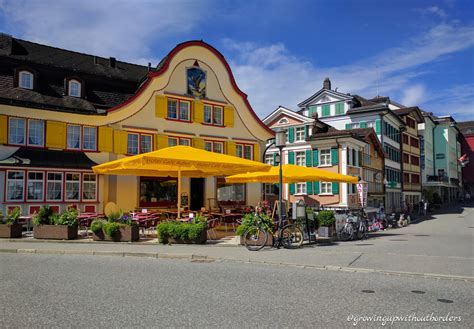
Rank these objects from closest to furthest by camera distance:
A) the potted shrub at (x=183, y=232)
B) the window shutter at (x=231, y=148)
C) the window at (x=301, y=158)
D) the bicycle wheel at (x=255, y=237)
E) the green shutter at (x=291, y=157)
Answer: the bicycle wheel at (x=255, y=237), the potted shrub at (x=183, y=232), the window shutter at (x=231, y=148), the window at (x=301, y=158), the green shutter at (x=291, y=157)

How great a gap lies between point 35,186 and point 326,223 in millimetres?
13519

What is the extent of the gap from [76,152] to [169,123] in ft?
19.0

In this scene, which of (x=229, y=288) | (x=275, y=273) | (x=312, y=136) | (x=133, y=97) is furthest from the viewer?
(x=312, y=136)

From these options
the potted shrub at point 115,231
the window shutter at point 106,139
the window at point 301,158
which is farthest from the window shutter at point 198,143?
the window at point 301,158

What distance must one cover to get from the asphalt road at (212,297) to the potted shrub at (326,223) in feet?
22.2

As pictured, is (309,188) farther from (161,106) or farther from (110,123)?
(110,123)

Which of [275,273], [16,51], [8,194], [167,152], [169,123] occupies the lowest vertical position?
[275,273]

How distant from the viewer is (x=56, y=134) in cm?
2231

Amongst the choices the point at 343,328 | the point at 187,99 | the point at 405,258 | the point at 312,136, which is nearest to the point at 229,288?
the point at 343,328

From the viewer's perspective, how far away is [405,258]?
1200 centimetres

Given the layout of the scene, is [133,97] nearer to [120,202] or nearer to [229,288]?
[120,202]

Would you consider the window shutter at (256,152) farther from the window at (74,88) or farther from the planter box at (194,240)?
the planter box at (194,240)

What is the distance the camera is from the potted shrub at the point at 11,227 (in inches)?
622

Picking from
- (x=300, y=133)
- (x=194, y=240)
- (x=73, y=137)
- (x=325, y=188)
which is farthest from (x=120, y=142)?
(x=300, y=133)
